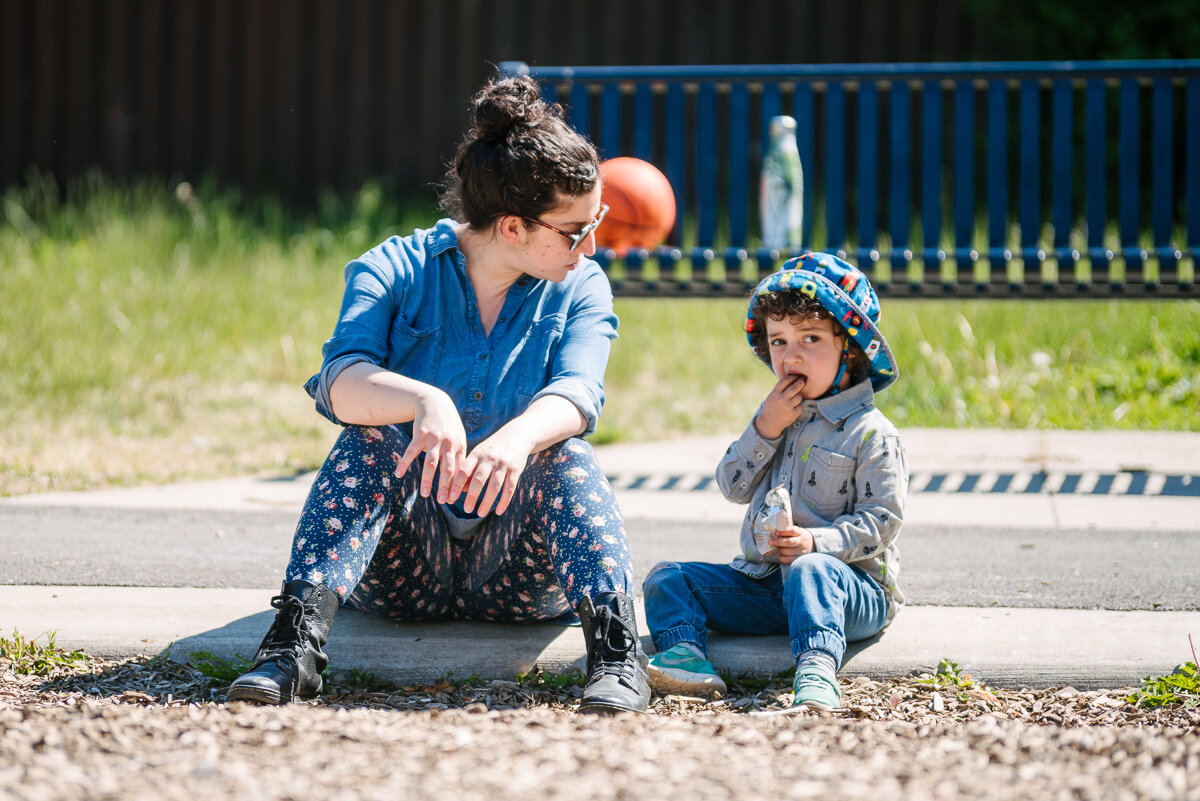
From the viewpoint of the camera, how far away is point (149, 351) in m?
7.26

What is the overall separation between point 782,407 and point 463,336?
2.64 ft

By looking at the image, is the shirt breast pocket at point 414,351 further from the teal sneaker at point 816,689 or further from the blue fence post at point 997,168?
the blue fence post at point 997,168

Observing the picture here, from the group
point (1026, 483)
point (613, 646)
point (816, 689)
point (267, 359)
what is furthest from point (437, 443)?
point (267, 359)

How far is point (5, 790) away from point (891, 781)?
4.67ft

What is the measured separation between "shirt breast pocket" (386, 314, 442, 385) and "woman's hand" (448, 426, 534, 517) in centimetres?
40

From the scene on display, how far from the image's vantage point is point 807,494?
3244mm

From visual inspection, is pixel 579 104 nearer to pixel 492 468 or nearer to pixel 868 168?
pixel 868 168

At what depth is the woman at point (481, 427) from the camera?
9.32 feet

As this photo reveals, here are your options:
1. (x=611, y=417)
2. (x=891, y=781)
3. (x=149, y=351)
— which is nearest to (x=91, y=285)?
(x=149, y=351)

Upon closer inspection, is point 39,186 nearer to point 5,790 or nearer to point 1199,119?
point 1199,119

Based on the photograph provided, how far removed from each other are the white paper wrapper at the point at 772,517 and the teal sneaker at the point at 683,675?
1.04 ft

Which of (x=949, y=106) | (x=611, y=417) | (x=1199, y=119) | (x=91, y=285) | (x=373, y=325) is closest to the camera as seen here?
(x=373, y=325)

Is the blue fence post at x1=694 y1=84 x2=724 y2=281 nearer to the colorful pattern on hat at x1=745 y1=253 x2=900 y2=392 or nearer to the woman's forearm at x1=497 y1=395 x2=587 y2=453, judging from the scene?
the colorful pattern on hat at x1=745 y1=253 x2=900 y2=392

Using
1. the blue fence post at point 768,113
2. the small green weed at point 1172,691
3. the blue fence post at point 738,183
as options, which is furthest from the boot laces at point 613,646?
the blue fence post at point 738,183
